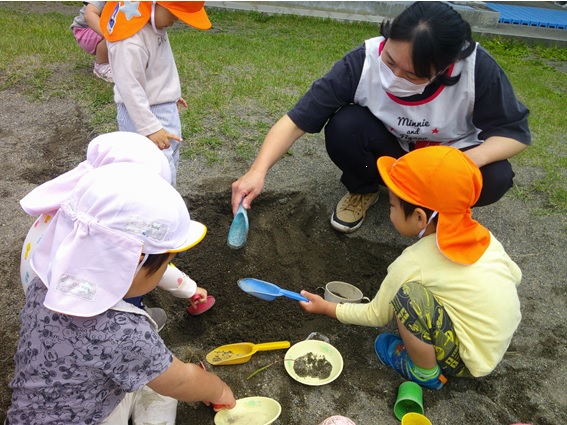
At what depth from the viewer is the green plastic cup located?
182 centimetres

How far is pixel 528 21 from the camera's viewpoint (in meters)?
7.77

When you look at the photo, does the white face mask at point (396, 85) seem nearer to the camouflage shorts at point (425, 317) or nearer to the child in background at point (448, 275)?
the child in background at point (448, 275)

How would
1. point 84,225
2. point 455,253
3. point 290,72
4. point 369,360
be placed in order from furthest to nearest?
1. point 290,72
2. point 369,360
3. point 455,253
4. point 84,225

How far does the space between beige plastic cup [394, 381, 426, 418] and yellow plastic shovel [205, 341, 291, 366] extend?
471 mm

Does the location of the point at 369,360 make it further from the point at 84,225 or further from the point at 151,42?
the point at 151,42

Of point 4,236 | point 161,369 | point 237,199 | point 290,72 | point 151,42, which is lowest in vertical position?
point 290,72

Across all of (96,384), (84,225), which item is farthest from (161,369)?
(84,225)

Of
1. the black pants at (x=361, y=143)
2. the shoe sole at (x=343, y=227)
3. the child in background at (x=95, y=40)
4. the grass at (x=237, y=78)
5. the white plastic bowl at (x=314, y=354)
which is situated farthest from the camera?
the child in background at (x=95, y=40)

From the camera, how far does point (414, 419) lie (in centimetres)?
176

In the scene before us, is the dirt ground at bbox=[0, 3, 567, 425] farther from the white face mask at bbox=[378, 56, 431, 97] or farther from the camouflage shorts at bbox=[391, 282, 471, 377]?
the white face mask at bbox=[378, 56, 431, 97]

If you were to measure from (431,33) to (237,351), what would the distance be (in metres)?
1.40

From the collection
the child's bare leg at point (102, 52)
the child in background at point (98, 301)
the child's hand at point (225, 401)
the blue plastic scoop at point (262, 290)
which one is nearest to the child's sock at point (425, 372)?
the blue plastic scoop at point (262, 290)

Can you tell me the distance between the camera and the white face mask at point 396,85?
2125 millimetres

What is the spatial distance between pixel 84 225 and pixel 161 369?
1.53 feet
